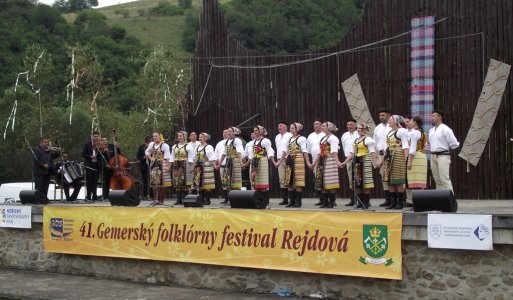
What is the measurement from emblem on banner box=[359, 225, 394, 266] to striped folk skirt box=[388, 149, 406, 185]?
1.72m

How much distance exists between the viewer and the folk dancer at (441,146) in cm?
1146

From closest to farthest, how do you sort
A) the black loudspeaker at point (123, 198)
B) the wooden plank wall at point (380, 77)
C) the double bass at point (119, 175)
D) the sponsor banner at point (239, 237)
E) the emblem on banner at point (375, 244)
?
1. the emblem on banner at point (375, 244)
2. the sponsor banner at point (239, 237)
3. the black loudspeaker at point (123, 198)
4. the wooden plank wall at point (380, 77)
5. the double bass at point (119, 175)

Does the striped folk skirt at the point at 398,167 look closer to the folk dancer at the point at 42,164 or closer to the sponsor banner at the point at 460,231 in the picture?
the sponsor banner at the point at 460,231

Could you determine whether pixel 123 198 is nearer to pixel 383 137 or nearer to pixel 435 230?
pixel 383 137

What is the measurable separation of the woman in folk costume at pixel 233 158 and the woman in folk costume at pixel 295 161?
125 centimetres

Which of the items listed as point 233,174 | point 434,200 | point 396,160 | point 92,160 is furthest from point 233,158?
point 434,200

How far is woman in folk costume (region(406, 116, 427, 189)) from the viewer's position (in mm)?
11742

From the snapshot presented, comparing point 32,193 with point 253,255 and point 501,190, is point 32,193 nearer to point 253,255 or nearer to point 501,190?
point 253,255

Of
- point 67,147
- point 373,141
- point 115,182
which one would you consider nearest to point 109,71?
point 67,147

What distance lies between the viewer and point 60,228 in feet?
48.3

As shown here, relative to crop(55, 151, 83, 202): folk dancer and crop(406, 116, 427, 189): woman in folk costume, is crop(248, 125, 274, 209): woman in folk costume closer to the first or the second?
crop(406, 116, 427, 189): woman in folk costume

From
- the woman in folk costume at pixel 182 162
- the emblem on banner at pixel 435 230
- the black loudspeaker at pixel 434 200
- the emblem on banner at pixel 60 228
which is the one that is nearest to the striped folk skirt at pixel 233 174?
the woman in folk costume at pixel 182 162

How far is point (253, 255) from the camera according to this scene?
1186cm

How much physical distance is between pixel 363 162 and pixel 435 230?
2960 mm
